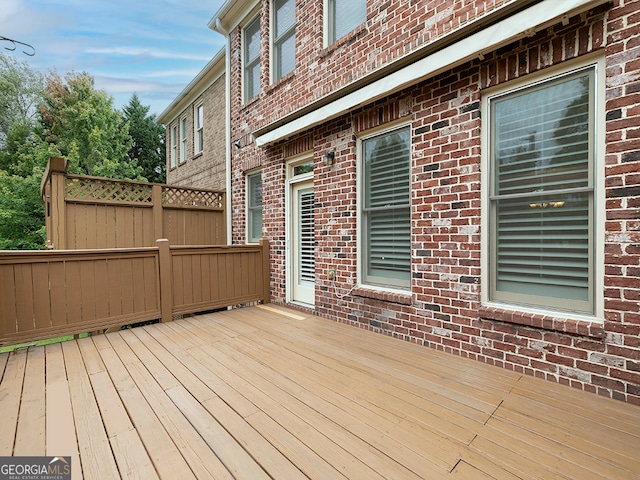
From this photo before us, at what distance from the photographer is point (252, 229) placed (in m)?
6.04

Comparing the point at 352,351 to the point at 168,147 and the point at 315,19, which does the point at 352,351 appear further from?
the point at 168,147

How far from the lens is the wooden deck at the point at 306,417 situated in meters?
1.48

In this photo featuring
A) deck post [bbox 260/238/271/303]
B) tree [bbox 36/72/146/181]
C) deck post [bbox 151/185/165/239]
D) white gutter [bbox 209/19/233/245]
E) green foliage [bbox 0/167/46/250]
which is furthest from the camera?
tree [bbox 36/72/146/181]

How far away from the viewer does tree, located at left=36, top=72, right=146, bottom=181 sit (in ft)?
41.0

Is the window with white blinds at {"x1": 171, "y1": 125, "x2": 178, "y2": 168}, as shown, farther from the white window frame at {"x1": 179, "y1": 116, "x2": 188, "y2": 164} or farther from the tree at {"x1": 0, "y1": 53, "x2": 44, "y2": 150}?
the tree at {"x1": 0, "y1": 53, "x2": 44, "y2": 150}

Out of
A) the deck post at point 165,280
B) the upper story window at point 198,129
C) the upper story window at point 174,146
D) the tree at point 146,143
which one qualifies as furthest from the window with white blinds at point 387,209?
the tree at point 146,143

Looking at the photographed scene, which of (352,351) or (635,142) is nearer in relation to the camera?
(635,142)

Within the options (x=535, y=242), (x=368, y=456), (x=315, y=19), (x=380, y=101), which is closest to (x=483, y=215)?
(x=535, y=242)

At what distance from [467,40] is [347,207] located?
6.63 ft

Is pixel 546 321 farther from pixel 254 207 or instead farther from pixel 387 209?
pixel 254 207

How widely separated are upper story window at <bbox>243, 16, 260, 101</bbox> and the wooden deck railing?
3252 millimetres

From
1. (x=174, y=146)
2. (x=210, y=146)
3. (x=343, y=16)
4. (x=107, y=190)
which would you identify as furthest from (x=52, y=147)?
(x=343, y=16)

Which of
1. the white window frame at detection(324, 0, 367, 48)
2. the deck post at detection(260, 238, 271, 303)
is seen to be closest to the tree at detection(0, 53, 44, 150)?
the deck post at detection(260, 238, 271, 303)

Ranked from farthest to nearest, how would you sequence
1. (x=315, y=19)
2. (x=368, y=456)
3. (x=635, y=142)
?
(x=315, y=19) < (x=635, y=142) < (x=368, y=456)
